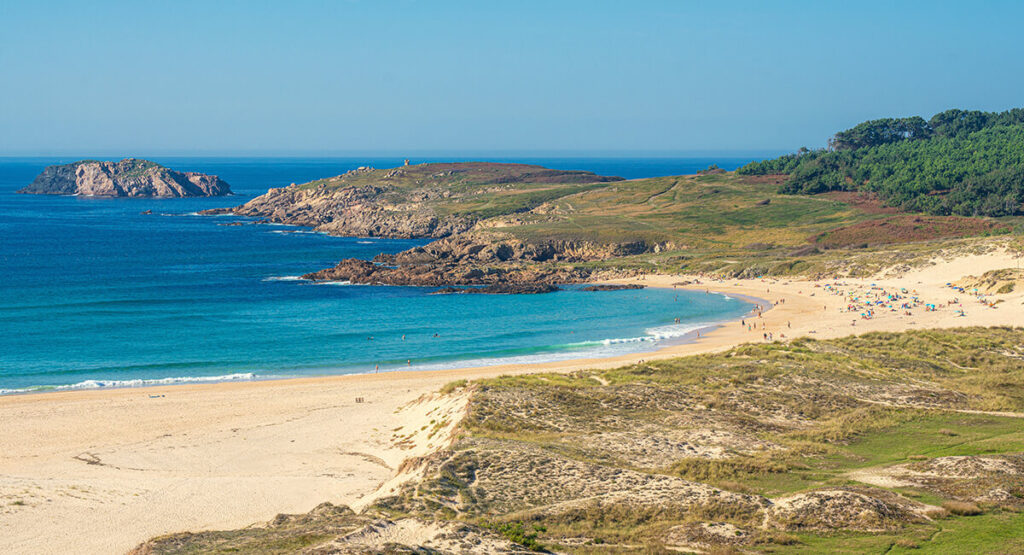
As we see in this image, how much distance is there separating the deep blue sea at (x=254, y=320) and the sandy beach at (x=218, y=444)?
15.3 feet

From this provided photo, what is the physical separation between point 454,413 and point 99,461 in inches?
593

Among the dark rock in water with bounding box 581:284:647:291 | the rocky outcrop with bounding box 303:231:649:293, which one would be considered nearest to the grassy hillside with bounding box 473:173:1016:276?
the rocky outcrop with bounding box 303:231:649:293

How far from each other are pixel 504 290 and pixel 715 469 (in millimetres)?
59797

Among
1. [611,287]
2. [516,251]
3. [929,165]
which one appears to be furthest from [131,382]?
[929,165]

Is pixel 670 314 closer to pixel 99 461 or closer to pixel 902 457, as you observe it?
pixel 902 457

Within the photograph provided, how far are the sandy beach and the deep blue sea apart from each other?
4.66m

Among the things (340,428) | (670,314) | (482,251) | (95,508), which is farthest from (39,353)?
(482,251)

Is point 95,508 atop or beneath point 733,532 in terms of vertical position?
beneath

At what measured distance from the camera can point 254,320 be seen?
69.4 m

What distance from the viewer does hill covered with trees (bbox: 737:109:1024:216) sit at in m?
112

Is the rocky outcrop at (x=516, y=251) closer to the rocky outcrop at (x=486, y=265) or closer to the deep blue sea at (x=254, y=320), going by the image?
the rocky outcrop at (x=486, y=265)

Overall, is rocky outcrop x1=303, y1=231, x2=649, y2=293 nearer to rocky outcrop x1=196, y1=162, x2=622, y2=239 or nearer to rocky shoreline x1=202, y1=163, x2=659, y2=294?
rocky shoreline x1=202, y1=163, x2=659, y2=294

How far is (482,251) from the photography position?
107250 millimetres

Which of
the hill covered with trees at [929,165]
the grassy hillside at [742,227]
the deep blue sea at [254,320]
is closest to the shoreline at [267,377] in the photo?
the deep blue sea at [254,320]
